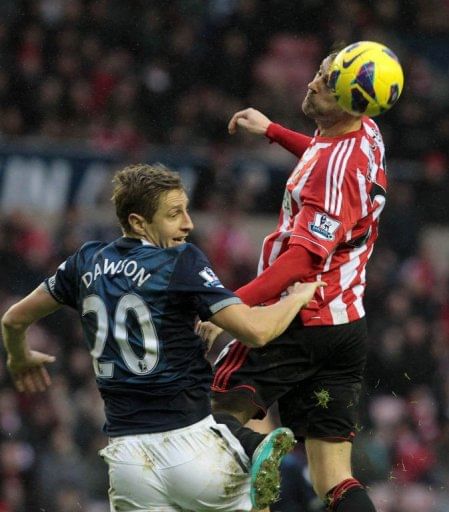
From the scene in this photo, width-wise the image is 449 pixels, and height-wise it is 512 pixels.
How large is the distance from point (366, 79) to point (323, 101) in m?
0.34

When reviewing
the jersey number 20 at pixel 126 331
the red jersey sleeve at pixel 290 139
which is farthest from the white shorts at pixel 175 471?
the red jersey sleeve at pixel 290 139

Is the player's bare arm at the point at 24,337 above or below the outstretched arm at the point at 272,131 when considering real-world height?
below

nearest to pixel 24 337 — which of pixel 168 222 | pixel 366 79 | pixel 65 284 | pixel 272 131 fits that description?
pixel 65 284

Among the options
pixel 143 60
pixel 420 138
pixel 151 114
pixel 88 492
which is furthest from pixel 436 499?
pixel 143 60

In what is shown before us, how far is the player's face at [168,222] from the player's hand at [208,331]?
0.46 m

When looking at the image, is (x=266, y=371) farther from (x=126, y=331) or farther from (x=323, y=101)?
(x=323, y=101)

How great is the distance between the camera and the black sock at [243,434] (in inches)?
191

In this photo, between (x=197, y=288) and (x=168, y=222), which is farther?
(x=168, y=222)

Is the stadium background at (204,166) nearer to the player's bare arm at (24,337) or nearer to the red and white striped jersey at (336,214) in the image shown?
the red and white striped jersey at (336,214)

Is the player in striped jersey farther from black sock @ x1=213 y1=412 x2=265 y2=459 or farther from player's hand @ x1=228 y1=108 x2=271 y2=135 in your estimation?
player's hand @ x1=228 y1=108 x2=271 y2=135

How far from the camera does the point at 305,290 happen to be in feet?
16.2

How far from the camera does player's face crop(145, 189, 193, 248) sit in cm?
477

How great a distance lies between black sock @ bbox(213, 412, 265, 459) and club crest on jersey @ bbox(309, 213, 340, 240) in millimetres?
876

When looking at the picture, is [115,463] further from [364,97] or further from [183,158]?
[183,158]
